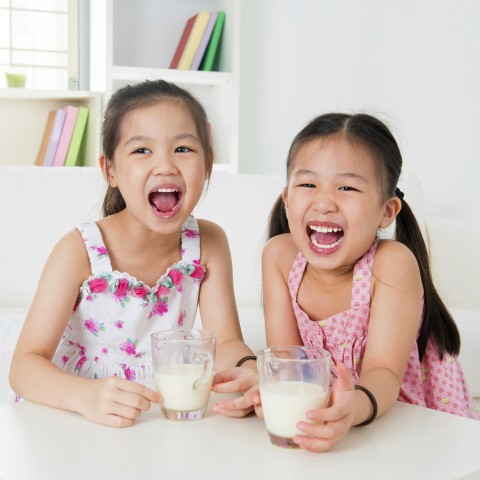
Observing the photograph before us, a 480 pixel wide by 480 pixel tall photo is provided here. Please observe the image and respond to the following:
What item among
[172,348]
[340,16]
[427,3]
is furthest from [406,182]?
[172,348]

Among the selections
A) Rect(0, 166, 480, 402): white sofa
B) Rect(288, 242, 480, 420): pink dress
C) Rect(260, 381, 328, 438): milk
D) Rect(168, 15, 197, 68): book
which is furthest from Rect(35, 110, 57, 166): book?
Rect(260, 381, 328, 438): milk

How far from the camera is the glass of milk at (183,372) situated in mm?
897

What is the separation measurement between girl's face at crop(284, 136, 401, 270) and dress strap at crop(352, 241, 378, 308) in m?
0.03

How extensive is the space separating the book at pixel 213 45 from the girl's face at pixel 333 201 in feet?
8.67

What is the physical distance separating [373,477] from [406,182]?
2.06m

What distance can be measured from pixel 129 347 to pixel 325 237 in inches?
17.9

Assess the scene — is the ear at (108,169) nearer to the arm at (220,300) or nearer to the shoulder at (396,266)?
the arm at (220,300)

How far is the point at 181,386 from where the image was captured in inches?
35.2

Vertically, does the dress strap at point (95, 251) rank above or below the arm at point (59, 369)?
above

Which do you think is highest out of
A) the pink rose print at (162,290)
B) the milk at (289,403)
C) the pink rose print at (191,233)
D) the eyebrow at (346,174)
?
the eyebrow at (346,174)

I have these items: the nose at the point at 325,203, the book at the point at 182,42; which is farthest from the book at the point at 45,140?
the nose at the point at 325,203

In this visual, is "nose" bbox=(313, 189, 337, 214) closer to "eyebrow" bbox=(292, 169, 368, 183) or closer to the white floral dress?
"eyebrow" bbox=(292, 169, 368, 183)

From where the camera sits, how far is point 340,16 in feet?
11.0

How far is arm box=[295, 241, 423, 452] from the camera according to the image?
88cm
